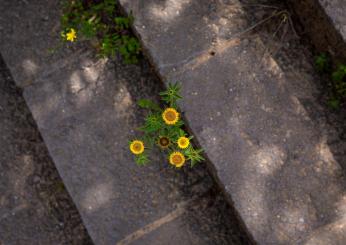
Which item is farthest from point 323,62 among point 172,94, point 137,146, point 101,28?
point 101,28

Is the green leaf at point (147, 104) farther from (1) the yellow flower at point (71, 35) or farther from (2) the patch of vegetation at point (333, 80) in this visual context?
(2) the patch of vegetation at point (333, 80)

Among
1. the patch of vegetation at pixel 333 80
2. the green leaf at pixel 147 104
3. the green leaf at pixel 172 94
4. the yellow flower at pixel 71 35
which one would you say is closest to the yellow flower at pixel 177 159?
the green leaf at pixel 172 94

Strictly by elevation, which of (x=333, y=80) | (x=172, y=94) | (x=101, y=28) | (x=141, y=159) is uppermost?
(x=101, y=28)

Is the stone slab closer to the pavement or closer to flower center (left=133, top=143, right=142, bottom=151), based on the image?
the pavement

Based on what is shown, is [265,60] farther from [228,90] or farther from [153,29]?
[153,29]

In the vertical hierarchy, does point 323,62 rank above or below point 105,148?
below

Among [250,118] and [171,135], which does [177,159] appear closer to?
[171,135]

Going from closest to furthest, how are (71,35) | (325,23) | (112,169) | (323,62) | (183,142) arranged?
(183,142) → (325,23) → (323,62) → (112,169) → (71,35)

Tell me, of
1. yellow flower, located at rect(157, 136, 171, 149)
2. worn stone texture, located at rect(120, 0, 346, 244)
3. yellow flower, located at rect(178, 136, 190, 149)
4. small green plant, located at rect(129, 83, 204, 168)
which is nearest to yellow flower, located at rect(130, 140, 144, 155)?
small green plant, located at rect(129, 83, 204, 168)
